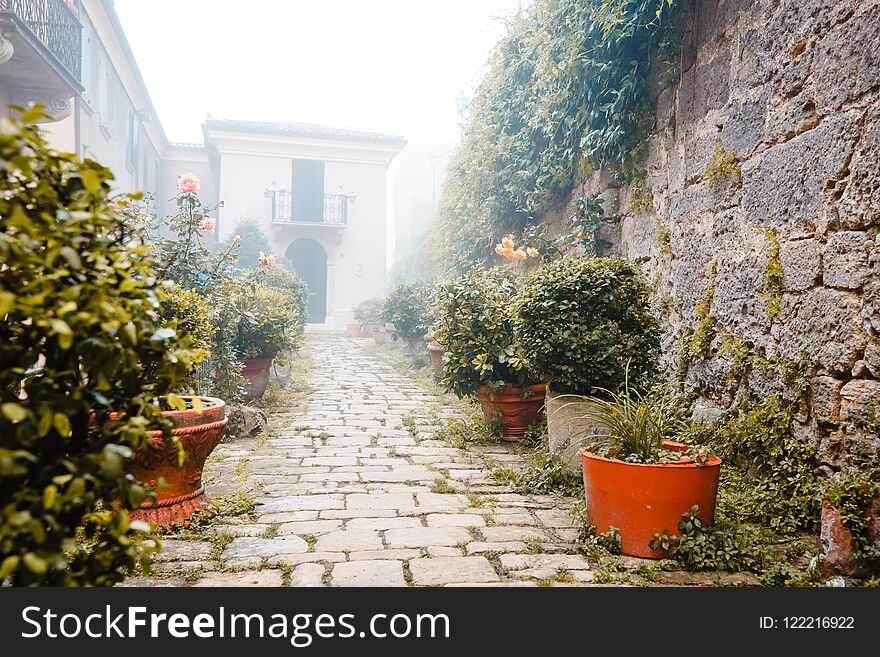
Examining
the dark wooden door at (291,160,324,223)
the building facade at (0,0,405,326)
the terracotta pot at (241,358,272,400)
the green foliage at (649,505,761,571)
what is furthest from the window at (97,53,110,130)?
the green foliage at (649,505,761,571)

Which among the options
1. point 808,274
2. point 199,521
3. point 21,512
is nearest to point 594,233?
point 808,274

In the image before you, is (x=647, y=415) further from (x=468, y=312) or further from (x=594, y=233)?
(x=594, y=233)

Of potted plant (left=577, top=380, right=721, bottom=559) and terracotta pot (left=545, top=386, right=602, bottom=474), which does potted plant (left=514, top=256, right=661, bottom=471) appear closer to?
terracotta pot (left=545, top=386, right=602, bottom=474)

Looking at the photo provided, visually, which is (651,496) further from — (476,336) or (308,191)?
(308,191)

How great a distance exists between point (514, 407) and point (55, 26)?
21.2 feet

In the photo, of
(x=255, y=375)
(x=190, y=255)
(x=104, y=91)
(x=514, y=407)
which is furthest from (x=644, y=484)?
(x=104, y=91)

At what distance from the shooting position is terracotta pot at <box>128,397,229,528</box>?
9.41 feet

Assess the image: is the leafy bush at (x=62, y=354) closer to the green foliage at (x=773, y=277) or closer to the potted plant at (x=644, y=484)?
the potted plant at (x=644, y=484)

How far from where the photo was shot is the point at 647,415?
290cm

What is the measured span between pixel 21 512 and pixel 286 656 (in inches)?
30.3

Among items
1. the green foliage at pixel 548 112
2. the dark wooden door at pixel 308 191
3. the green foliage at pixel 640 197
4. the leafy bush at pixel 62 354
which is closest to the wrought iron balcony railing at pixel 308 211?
the dark wooden door at pixel 308 191

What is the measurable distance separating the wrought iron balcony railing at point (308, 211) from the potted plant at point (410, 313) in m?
9.89

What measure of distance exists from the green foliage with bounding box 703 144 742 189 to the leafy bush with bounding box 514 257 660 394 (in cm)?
73

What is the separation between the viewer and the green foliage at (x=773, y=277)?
130 inches
